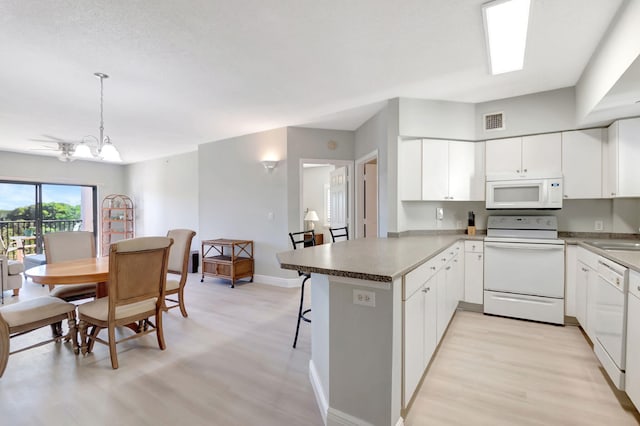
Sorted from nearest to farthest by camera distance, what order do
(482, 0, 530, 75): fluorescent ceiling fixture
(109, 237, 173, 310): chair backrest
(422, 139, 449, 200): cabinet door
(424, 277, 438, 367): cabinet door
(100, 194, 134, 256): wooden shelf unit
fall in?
(482, 0, 530, 75): fluorescent ceiling fixture
(424, 277, 438, 367): cabinet door
(109, 237, 173, 310): chair backrest
(422, 139, 449, 200): cabinet door
(100, 194, 134, 256): wooden shelf unit

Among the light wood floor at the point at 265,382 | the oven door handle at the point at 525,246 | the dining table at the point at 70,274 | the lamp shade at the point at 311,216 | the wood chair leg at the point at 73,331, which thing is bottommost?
the light wood floor at the point at 265,382

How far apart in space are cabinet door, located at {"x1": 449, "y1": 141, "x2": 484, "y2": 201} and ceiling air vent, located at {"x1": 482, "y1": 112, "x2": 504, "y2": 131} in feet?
0.67

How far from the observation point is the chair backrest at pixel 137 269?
7.36 ft

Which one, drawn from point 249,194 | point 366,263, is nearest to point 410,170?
point 366,263

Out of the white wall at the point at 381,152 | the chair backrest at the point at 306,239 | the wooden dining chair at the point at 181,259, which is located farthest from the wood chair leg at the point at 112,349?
the white wall at the point at 381,152

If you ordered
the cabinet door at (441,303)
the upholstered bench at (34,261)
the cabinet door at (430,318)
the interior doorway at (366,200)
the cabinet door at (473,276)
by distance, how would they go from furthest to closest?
the upholstered bench at (34,261) → the interior doorway at (366,200) → the cabinet door at (473,276) → the cabinet door at (441,303) → the cabinet door at (430,318)

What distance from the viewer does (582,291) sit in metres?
2.83

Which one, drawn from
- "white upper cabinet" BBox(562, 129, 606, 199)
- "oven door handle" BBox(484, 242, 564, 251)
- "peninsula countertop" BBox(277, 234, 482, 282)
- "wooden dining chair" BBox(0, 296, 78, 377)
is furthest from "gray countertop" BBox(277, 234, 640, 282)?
"wooden dining chair" BBox(0, 296, 78, 377)

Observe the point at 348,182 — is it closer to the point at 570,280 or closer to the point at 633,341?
the point at 570,280

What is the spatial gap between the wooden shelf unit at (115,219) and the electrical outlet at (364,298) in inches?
310

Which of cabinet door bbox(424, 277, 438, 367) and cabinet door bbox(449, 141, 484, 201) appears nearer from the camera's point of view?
cabinet door bbox(424, 277, 438, 367)

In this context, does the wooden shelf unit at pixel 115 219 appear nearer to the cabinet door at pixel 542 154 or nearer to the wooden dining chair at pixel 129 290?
the wooden dining chair at pixel 129 290

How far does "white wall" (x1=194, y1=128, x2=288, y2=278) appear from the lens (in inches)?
188

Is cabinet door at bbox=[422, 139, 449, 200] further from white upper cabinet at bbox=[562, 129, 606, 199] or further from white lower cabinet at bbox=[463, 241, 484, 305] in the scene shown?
white upper cabinet at bbox=[562, 129, 606, 199]
